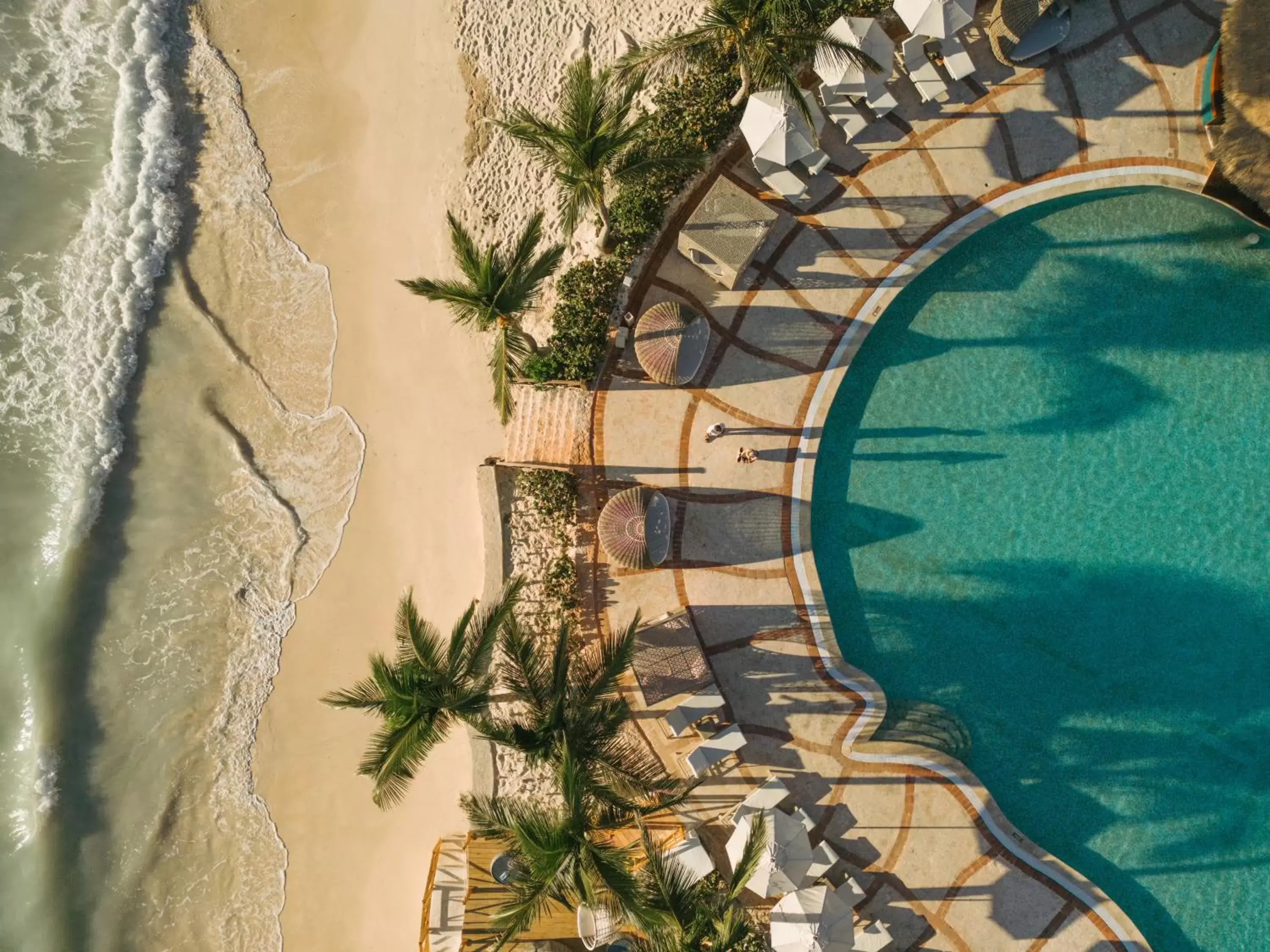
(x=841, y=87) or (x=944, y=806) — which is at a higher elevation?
(x=841, y=87)

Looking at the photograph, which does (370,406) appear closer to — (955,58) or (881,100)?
(881,100)

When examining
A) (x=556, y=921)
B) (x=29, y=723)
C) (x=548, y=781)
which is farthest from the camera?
(x=29, y=723)

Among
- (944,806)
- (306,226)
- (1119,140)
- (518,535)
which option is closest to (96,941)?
(518,535)

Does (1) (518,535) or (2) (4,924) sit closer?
(1) (518,535)

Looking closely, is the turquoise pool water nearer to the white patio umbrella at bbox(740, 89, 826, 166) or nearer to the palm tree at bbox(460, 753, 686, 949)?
the white patio umbrella at bbox(740, 89, 826, 166)

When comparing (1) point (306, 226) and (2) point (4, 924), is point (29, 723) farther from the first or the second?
(1) point (306, 226)

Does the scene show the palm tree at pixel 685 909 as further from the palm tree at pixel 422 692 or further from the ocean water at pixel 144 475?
the ocean water at pixel 144 475
